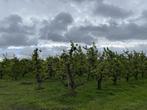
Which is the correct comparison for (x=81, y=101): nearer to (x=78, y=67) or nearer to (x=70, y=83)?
(x=70, y=83)

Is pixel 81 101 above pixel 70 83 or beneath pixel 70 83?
beneath

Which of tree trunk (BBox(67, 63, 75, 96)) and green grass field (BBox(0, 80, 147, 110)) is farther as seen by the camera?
tree trunk (BBox(67, 63, 75, 96))

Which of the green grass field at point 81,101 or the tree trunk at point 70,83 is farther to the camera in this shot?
the tree trunk at point 70,83

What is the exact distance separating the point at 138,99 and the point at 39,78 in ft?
116

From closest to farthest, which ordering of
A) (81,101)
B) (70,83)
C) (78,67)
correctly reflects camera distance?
1. (81,101)
2. (70,83)
3. (78,67)

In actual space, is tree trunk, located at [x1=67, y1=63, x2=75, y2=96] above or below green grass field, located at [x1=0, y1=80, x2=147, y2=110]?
above

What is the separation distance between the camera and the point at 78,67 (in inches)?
4075

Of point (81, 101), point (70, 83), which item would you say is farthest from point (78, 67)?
point (81, 101)

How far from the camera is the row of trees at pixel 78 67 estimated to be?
81.5 m

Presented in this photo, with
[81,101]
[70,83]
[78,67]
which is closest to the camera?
[81,101]

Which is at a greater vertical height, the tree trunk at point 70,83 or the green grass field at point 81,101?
the tree trunk at point 70,83

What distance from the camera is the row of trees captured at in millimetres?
81500

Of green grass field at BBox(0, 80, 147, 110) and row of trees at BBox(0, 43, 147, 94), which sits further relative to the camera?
row of trees at BBox(0, 43, 147, 94)

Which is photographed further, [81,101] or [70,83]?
[70,83]
